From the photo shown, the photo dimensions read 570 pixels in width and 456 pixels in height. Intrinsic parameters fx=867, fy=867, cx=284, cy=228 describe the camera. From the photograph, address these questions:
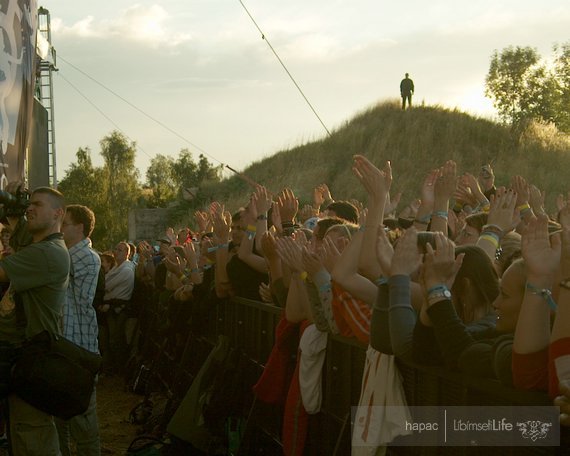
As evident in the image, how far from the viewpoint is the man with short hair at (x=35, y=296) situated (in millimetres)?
5156

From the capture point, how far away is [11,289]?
5344 mm

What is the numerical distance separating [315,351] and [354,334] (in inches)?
15.5

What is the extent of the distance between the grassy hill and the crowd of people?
25.9 metres

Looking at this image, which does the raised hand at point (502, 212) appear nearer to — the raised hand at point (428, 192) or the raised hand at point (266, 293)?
the raised hand at point (428, 192)

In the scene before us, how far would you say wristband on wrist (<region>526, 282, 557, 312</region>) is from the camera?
9.78 feet

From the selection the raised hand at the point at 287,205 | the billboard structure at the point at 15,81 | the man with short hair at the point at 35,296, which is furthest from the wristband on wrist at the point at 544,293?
the billboard structure at the point at 15,81

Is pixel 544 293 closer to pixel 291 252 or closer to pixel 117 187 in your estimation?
pixel 291 252

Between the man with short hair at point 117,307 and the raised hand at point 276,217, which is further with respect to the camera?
the man with short hair at point 117,307

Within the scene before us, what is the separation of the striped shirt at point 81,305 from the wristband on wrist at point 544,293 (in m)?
4.25

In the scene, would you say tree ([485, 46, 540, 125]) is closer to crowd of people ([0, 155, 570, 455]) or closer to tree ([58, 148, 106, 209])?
tree ([58, 148, 106, 209])

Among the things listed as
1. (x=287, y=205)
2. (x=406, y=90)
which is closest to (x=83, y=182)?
(x=406, y=90)

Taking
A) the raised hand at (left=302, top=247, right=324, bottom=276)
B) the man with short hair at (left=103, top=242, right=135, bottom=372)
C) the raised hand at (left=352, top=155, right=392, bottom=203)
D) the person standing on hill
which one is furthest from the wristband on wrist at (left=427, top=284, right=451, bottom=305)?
the person standing on hill

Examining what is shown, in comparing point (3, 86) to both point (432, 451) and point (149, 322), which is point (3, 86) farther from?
point (432, 451)

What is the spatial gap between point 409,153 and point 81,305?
32569mm
